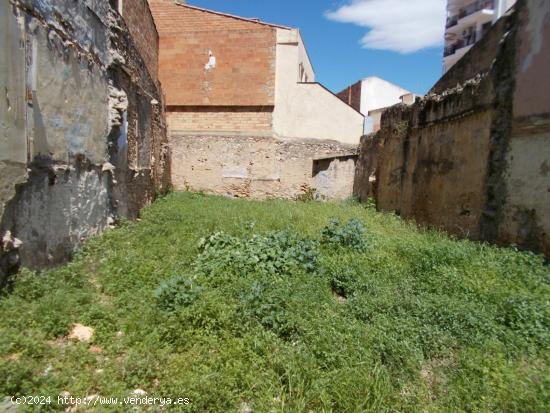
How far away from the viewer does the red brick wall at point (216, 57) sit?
13.9 meters

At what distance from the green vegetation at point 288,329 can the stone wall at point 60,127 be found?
0.50 metres

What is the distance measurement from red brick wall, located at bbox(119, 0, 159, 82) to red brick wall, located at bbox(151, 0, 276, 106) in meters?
0.69

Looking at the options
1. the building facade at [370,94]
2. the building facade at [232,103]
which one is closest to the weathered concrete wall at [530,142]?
the building facade at [232,103]

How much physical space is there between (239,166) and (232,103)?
2.55 metres

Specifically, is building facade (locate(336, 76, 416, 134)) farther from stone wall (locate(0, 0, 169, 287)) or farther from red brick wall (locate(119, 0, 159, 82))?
stone wall (locate(0, 0, 169, 287))

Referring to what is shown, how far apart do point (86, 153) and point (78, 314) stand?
256 centimetres

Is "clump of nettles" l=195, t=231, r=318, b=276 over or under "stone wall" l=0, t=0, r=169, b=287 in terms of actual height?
under

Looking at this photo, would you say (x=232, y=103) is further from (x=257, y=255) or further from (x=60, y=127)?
(x=257, y=255)

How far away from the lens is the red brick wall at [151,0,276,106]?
13.9m

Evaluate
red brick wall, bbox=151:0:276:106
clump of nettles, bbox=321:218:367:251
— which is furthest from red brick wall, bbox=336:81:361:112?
clump of nettles, bbox=321:218:367:251

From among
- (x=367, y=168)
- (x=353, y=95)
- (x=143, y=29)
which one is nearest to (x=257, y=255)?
(x=367, y=168)

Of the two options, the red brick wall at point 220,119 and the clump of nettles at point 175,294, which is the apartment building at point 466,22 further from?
the clump of nettles at point 175,294

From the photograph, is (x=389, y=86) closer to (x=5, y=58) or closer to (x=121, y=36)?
(x=121, y=36)

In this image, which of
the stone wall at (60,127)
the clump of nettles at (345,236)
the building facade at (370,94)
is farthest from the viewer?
the building facade at (370,94)
